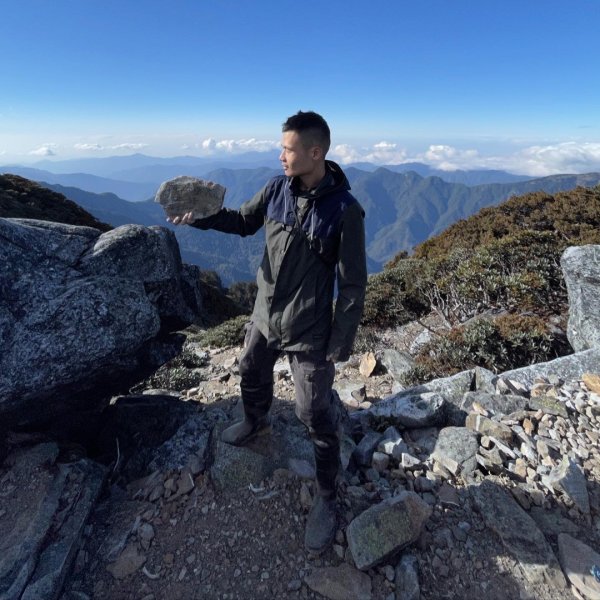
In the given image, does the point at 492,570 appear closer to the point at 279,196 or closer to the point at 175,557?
the point at 175,557

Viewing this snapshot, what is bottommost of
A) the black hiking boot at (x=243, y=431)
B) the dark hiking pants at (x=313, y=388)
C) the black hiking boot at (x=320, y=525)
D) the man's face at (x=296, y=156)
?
the black hiking boot at (x=320, y=525)

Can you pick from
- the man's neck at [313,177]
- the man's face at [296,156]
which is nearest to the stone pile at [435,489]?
the man's neck at [313,177]

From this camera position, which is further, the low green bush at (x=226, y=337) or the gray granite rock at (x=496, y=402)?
the low green bush at (x=226, y=337)

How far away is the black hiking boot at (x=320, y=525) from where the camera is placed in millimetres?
3916

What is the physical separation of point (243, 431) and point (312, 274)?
2.34 m

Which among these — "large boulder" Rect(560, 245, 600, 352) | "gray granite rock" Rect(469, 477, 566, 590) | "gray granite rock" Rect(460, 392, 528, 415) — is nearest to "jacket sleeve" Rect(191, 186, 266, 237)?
"gray granite rock" Rect(469, 477, 566, 590)

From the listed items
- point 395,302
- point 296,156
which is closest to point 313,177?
point 296,156

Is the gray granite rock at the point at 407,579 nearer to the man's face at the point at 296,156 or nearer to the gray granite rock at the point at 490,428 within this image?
the gray granite rock at the point at 490,428

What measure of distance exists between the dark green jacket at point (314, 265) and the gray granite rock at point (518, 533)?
7.82 ft

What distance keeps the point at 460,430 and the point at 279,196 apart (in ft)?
12.6

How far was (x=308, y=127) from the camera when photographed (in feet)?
11.4

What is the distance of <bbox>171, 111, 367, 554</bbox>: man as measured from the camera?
11.5ft

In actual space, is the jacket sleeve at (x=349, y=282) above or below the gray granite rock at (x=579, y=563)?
above

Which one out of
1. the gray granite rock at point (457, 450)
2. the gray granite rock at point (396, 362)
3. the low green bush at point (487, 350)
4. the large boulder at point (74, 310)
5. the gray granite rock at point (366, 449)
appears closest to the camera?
the large boulder at point (74, 310)
